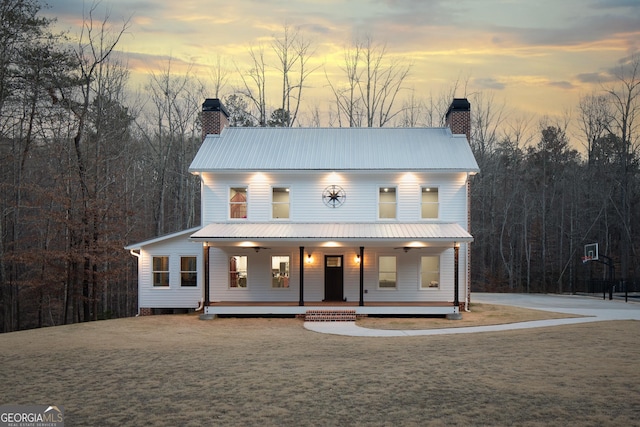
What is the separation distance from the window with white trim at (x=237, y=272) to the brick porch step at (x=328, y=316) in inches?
145

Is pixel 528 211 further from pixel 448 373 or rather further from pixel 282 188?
pixel 448 373

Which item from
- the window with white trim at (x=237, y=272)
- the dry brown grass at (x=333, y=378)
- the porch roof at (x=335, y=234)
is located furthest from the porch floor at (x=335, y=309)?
the dry brown grass at (x=333, y=378)

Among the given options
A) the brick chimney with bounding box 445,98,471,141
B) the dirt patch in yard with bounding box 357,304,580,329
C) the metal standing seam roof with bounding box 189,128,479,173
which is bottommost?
the dirt patch in yard with bounding box 357,304,580,329

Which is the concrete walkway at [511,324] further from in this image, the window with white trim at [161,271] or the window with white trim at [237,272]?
the window with white trim at [161,271]

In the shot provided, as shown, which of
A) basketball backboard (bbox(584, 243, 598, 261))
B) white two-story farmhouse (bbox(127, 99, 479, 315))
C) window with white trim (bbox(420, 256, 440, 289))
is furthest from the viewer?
basketball backboard (bbox(584, 243, 598, 261))

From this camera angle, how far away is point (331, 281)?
22.4m

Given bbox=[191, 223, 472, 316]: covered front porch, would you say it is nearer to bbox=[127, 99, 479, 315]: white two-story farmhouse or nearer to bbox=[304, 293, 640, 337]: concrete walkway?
bbox=[127, 99, 479, 315]: white two-story farmhouse

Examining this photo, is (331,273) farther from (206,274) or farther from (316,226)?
(206,274)

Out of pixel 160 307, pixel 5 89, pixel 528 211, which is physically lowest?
pixel 160 307

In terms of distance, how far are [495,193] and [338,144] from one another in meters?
24.1

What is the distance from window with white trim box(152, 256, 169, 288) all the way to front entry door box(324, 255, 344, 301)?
6.63 meters

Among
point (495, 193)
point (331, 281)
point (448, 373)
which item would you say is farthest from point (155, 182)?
point (448, 373)

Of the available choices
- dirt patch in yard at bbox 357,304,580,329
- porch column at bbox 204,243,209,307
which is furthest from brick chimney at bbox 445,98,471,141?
porch column at bbox 204,243,209,307

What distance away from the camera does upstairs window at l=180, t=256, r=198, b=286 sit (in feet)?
73.2
